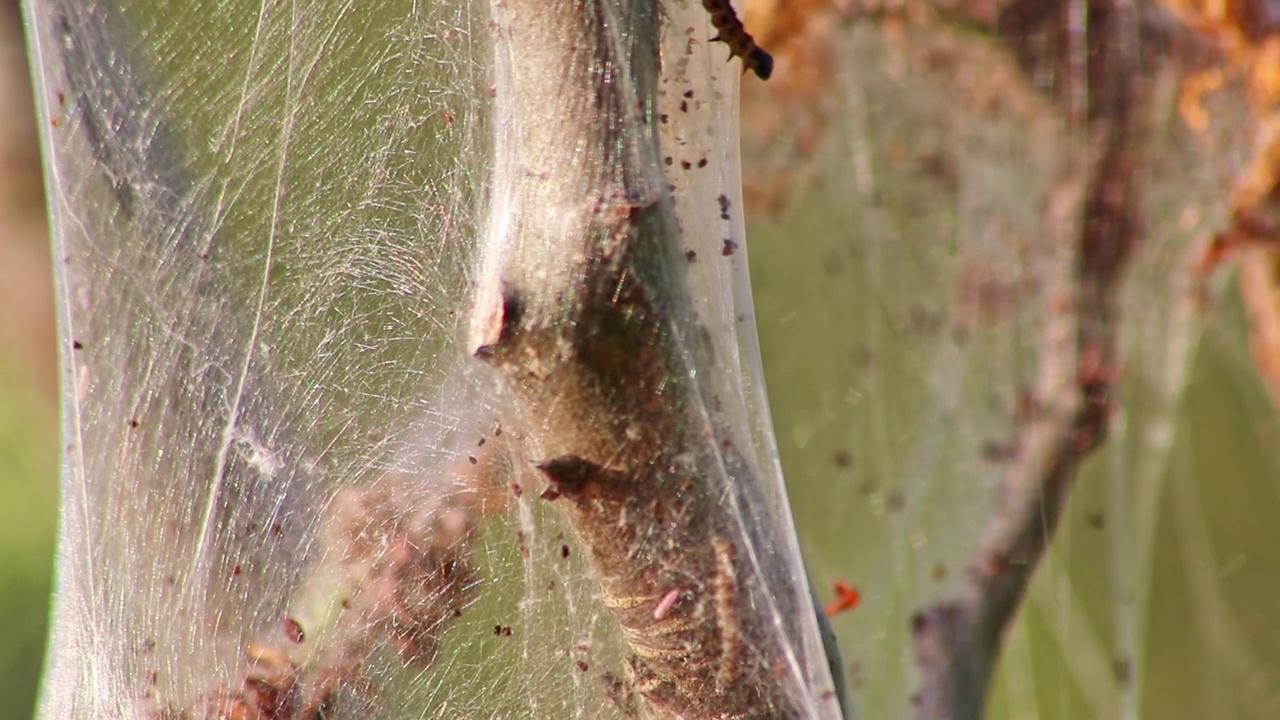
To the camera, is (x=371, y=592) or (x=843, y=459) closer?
(x=371, y=592)

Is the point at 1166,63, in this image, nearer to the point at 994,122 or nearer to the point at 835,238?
the point at 994,122

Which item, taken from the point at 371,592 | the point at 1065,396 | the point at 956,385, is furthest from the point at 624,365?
the point at 956,385

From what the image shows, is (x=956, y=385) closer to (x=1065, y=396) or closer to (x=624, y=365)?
(x=1065, y=396)

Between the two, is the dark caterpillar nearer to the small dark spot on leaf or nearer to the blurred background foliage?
the blurred background foliage

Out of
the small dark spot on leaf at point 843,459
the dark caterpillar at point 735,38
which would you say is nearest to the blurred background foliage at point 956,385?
the small dark spot on leaf at point 843,459

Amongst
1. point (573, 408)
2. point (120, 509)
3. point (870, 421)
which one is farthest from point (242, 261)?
point (870, 421)

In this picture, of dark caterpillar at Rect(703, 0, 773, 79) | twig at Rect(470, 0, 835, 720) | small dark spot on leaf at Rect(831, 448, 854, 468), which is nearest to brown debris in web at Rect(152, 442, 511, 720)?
twig at Rect(470, 0, 835, 720)

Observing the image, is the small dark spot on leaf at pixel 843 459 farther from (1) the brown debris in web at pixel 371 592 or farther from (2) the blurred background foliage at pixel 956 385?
(1) the brown debris in web at pixel 371 592
